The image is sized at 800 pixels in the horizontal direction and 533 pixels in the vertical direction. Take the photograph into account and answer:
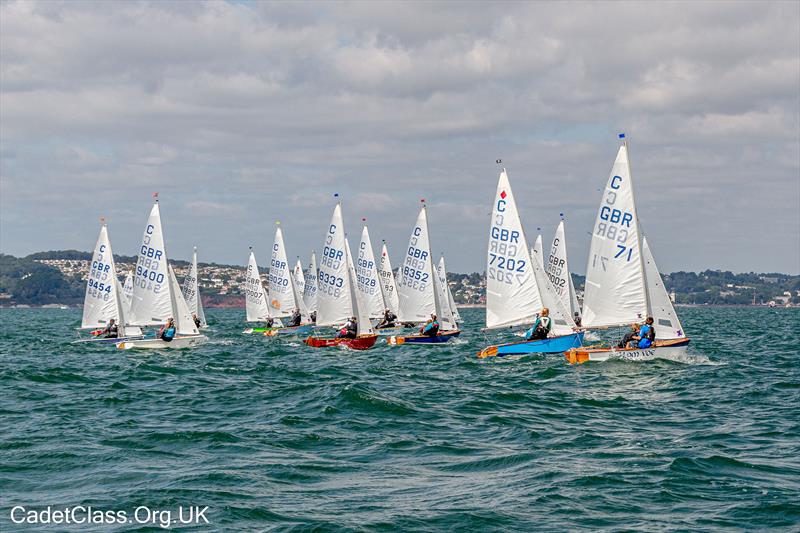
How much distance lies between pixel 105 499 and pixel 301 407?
355 inches

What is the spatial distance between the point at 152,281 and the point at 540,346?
18.5 m

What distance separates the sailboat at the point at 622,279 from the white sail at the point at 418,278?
1346cm

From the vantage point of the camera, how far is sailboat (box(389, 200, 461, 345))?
140 ft

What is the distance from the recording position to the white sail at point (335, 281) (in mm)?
44156

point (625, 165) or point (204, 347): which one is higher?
point (625, 165)

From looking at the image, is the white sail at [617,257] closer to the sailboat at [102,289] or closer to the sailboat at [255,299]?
the sailboat at [102,289]

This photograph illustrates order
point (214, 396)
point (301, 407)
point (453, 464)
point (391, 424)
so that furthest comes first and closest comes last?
point (214, 396)
point (301, 407)
point (391, 424)
point (453, 464)

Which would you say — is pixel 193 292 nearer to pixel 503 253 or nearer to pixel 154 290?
pixel 154 290

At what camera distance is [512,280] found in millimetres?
35250

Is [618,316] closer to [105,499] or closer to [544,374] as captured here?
[544,374]

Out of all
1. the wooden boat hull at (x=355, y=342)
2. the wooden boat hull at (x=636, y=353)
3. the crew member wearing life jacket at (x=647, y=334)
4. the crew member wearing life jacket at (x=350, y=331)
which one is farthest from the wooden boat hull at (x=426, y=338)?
the crew member wearing life jacket at (x=647, y=334)

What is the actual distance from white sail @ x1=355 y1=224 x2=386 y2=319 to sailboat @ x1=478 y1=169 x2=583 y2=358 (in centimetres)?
1835

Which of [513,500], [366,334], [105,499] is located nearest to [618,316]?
[366,334]

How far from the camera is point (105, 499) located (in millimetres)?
Answer: 12766
